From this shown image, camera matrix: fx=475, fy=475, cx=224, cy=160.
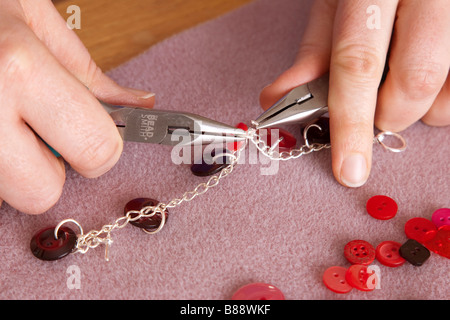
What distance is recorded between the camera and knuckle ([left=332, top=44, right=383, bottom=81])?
85 cm

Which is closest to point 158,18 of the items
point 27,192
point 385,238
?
point 27,192

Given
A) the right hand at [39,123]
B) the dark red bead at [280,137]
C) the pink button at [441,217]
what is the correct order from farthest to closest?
the dark red bead at [280,137] → the pink button at [441,217] → the right hand at [39,123]

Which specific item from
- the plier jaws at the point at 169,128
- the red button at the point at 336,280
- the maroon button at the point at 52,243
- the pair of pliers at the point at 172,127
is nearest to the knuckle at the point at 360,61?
the pair of pliers at the point at 172,127

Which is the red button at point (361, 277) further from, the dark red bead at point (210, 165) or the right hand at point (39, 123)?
the right hand at point (39, 123)

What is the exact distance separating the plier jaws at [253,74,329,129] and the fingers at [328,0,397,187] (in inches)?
0.9

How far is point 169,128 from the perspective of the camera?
79cm

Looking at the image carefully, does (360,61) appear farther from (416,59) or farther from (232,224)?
(232,224)

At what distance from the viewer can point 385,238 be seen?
0.78 metres

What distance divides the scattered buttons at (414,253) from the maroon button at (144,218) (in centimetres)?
38

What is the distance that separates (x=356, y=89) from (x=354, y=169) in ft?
0.47

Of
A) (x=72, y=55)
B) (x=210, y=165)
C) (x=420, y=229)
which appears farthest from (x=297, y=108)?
(x=72, y=55)

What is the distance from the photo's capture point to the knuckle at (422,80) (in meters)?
0.87

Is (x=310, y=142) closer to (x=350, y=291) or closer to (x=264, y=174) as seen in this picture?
(x=264, y=174)
